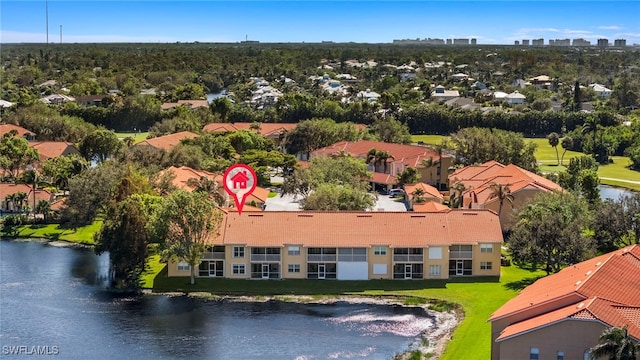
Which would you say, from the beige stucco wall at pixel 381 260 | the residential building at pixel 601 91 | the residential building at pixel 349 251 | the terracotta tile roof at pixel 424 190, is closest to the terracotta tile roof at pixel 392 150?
the terracotta tile roof at pixel 424 190

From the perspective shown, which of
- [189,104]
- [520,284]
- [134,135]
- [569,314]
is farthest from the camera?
[189,104]

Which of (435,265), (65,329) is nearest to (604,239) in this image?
(435,265)

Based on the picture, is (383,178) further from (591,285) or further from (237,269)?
(591,285)

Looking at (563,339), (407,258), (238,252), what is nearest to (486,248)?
(407,258)

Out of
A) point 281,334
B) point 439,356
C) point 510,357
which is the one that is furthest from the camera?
point 281,334

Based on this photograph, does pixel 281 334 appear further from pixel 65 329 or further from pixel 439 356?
pixel 65 329

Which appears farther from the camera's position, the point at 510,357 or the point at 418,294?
the point at 418,294
